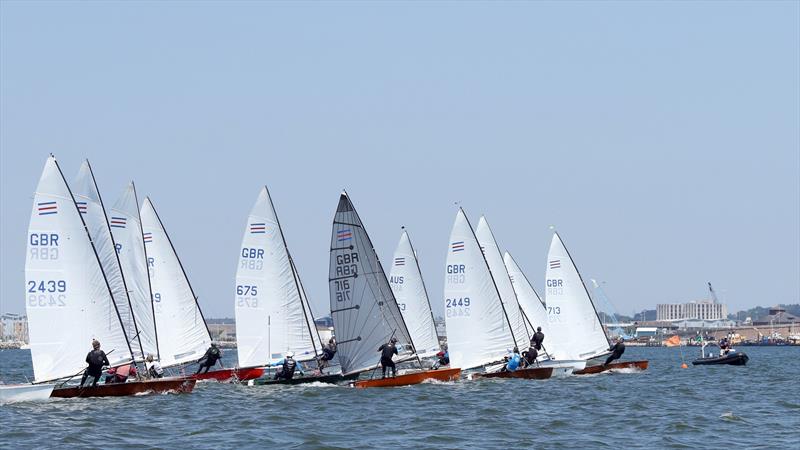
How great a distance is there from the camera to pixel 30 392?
39.4m

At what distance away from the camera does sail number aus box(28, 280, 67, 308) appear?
132 feet

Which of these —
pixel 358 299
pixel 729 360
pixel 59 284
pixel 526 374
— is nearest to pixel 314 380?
pixel 358 299

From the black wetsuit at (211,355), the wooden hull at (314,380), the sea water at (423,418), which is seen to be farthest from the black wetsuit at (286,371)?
the black wetsuit at (211,355)

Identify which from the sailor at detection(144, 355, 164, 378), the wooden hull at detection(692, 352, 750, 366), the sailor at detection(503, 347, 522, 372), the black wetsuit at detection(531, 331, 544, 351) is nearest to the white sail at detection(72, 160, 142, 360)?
the sailor at detection(144, 355, 164, 378)

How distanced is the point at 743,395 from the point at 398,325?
12.6 meters

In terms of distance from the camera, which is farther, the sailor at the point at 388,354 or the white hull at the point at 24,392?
the sailor at the point at 388,354

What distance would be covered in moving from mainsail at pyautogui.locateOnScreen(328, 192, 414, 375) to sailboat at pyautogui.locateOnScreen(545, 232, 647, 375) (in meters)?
12.7

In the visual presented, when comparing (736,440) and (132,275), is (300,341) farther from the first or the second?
(736,440)

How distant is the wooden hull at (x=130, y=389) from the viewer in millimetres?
40312

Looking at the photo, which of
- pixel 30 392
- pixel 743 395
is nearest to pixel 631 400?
pixel 743 395

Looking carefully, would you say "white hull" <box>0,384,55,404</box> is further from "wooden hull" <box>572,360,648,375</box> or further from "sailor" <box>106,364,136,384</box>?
"wooden hull" <box>572,360,648,375</box>

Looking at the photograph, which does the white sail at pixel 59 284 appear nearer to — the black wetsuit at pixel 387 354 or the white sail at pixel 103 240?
the white sail at pixel 103 240

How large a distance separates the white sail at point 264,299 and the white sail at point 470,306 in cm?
602

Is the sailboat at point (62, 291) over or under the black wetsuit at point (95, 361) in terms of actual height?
over
